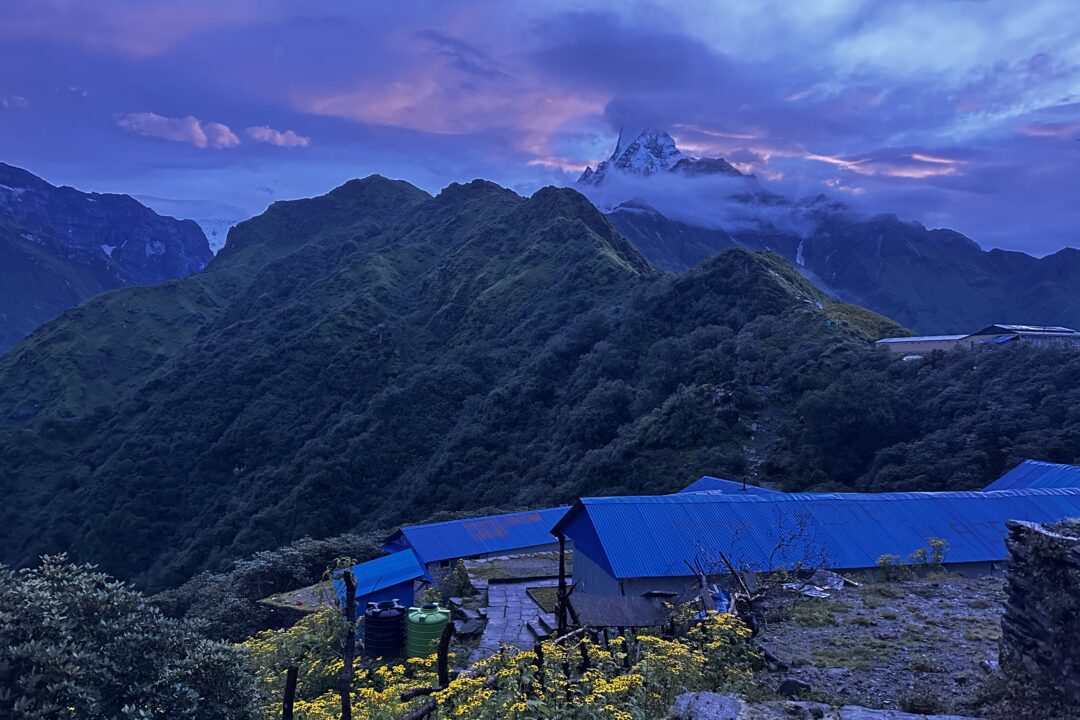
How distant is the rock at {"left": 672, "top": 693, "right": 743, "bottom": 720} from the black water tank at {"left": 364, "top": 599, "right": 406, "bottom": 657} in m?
8.38

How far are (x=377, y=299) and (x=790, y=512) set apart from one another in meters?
70.3

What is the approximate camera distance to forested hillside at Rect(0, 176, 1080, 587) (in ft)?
111

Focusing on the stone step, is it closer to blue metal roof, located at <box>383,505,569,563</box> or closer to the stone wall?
blue metal roof, located at <box>383,505,569,563</box>

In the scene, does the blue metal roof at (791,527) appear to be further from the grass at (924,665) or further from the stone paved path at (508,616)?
the grass at (924,665)

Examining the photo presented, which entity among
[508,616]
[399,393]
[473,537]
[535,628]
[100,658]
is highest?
[399,393]

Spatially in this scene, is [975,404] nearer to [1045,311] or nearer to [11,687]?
[11,687]

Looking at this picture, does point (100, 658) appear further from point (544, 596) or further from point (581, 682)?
point (544, 596)

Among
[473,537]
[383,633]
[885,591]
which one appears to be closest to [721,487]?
[473,537]

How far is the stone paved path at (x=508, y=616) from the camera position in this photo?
13.5 metres

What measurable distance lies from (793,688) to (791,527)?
9.51m

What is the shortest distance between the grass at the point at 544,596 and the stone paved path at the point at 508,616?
0.12m

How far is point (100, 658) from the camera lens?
6637 mm

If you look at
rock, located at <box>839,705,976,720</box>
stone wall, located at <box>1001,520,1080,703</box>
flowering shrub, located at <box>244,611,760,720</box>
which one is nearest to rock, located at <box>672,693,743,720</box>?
flowering shrub, located at <box>244,611,760,720</box>

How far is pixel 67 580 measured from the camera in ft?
24.1
